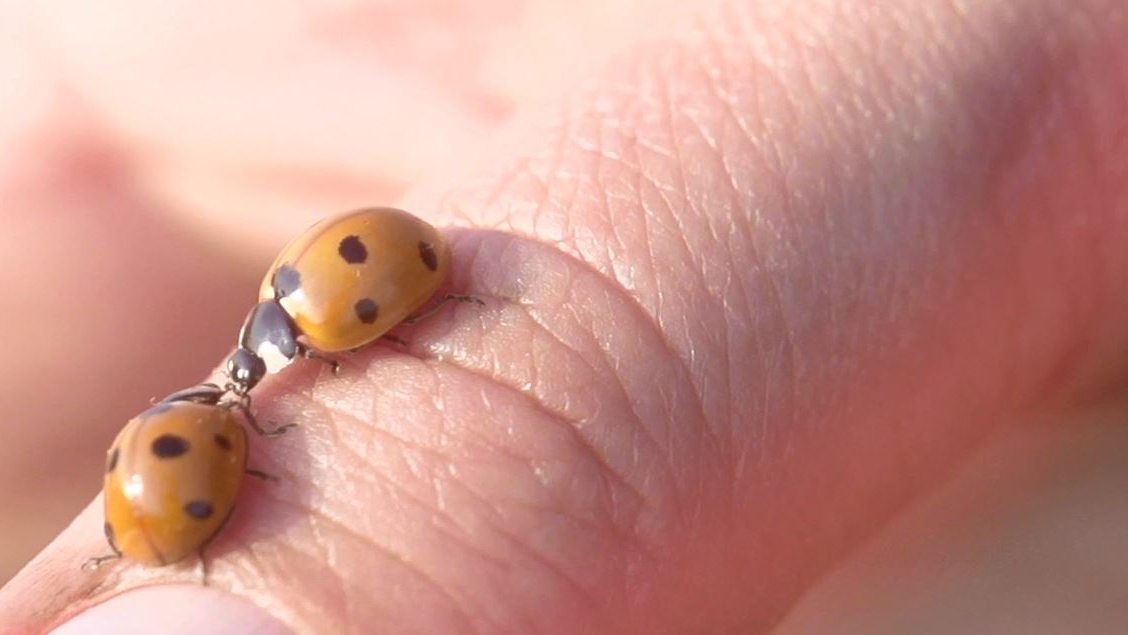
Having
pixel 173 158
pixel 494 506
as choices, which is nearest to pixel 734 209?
pixel 494 506

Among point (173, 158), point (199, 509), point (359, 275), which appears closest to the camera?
point (199, 509)

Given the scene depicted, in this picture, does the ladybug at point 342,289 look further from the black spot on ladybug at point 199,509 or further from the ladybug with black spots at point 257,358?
the black spot on ladybug at point 199,509

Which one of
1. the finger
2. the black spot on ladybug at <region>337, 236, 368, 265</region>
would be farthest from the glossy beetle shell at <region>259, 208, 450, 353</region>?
the finger

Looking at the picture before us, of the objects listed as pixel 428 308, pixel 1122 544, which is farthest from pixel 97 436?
pixel 1122 544

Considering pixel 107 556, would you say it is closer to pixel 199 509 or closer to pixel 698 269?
pixel 199 509

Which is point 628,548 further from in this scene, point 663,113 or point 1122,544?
point 1122,544
